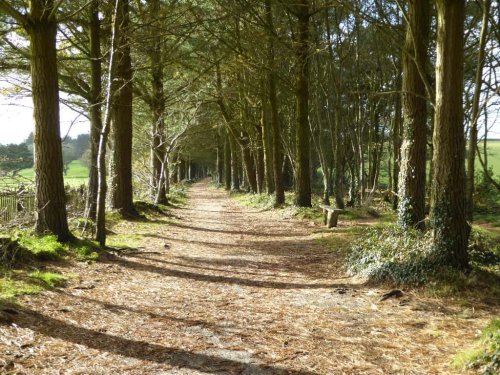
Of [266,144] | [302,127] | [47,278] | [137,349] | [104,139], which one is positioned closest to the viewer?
[137,349]

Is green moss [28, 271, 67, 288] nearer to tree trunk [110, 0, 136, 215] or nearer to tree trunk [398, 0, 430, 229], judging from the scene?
tree trunk [398, 0, 430, 229]

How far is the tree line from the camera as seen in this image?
6598mm

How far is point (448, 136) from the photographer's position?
257 inches

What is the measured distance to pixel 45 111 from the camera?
8.16m

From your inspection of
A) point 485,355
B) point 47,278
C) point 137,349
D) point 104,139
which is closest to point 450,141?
point 485,355

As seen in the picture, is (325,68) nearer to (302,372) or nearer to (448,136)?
(448,136)

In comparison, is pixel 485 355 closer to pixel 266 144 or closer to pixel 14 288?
pixel 14 288

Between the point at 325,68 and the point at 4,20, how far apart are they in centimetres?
1168

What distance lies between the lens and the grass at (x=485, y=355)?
370 centimetres

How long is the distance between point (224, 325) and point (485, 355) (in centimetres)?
273

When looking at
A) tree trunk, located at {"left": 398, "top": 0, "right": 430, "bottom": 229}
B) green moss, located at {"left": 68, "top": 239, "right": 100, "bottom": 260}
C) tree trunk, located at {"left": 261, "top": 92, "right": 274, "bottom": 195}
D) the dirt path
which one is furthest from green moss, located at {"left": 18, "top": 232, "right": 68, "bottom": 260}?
tree trunk, located at {"left": 261, "top": 92, "right": 274, "bottom": 195}

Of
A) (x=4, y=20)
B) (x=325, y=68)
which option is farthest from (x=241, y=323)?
(x=325, y=68)

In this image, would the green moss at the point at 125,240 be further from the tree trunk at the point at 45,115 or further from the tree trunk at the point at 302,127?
the tree trunk at the point at 302,127

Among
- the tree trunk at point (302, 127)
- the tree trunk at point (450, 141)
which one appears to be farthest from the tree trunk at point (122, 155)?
the tree trunk at point (450, 141)
